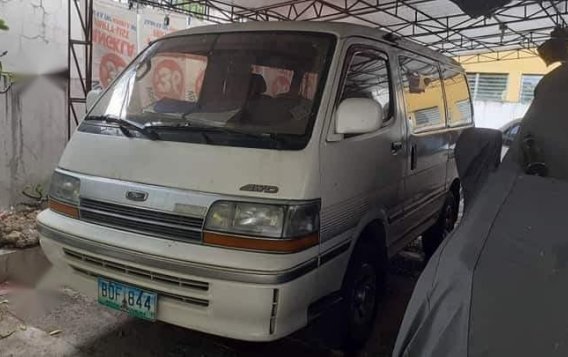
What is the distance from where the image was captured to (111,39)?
22.5 ft

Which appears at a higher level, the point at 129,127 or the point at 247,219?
the point at 129,127

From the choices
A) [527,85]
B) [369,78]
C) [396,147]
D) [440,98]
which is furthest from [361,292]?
[527,85]

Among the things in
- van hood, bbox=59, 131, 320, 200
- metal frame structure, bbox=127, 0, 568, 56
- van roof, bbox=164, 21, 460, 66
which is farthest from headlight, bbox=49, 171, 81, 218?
metal frame structure, bbox=127, 0, 568, 56

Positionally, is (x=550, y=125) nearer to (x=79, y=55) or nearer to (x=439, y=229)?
(x=439, y=229)

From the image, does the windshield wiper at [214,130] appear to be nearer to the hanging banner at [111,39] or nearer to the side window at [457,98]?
the side window at [457,98]

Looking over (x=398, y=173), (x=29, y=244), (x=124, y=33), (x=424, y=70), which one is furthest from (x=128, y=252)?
(x=124, y=33)

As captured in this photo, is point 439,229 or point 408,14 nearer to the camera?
point 439,229

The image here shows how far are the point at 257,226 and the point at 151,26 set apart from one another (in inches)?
246

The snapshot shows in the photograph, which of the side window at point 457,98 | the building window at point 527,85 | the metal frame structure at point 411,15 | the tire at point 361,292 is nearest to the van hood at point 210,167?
the tire at point 361,292

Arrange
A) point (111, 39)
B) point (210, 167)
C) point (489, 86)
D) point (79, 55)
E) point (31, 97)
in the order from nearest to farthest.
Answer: point (210, 167), point (31, 97), point (79, 55), point (111, 39), point (489, 86)

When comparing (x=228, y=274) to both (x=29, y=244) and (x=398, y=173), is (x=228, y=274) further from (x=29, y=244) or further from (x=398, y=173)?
(x=29, y=244)

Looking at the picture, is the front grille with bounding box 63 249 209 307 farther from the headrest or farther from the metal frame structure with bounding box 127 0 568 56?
the metal frame structure with bounding box 127 0 568 56

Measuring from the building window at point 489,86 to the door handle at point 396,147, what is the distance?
18.4m

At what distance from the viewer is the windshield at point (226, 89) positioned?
264cm
